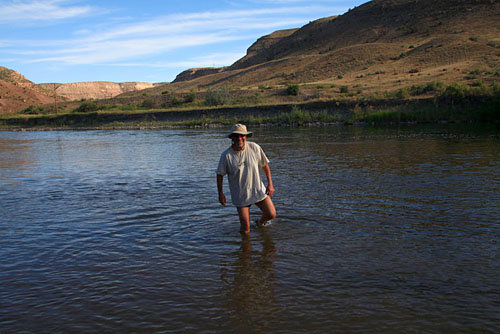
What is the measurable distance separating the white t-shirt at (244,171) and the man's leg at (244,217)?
0.34ft

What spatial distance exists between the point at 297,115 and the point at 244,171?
35689 millimetres

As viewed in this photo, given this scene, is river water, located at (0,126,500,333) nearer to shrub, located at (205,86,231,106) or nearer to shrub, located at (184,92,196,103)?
shrub, located at (205,86,231,106)

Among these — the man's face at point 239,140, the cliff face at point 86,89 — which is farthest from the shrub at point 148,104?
the cliff face at point 86,89

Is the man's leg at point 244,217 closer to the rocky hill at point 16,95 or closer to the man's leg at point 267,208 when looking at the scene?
the man's leg at point 267,208

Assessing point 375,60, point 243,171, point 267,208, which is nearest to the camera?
point 243,171

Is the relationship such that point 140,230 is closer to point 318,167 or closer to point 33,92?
point 318,167

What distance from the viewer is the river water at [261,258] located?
4.51 metres

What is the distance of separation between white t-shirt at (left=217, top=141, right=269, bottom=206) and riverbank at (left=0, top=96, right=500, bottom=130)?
30415 millimetres

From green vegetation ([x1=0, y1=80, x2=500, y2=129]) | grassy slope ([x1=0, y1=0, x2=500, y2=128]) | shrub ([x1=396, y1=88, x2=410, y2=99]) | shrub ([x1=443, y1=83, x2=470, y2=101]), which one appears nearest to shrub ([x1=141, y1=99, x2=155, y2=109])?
grassy slope ([x1=0, y1=0, x2=500, y2=128])

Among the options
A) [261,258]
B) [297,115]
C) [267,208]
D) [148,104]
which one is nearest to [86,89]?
[148,104]

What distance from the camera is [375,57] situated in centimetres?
7694

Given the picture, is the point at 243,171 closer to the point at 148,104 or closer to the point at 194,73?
the point at 148,104

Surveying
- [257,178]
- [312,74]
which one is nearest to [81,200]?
[257,178]

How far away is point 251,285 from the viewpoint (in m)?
5.29
